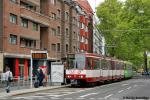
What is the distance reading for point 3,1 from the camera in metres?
51.2

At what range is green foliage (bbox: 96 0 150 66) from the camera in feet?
282

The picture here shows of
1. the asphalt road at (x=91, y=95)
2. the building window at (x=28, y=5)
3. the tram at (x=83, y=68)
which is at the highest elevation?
the building window at (x=28, y=5)

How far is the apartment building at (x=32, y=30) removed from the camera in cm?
5228

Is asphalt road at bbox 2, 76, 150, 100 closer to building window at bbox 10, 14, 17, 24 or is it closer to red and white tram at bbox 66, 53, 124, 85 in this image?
red and white tram at bbox 66, 53, 124, 85

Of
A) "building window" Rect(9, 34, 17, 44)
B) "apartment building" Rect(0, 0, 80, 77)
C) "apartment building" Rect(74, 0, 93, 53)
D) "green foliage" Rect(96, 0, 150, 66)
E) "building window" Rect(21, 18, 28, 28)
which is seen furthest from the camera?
"apartment building" Rect(74, 0, 93, 53)

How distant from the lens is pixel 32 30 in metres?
60.7

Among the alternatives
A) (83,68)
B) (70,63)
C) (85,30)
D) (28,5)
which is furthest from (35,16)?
(85,30)

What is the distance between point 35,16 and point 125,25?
27776 millimetres

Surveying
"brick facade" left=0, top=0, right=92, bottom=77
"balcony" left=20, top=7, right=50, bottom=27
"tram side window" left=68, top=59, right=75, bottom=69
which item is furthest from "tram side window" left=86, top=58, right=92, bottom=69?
"balcony" left=20, top=7, right=50, bottom=27

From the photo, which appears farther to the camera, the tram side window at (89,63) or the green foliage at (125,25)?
the green foliage at (125,25)

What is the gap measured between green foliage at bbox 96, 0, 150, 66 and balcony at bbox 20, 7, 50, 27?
2003 centimetres

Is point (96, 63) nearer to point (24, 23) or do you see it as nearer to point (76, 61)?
point (76, 61)

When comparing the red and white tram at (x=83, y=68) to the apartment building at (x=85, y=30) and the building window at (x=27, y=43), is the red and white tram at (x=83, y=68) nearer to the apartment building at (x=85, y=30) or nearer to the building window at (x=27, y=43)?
the building window at (x=27, y=43)

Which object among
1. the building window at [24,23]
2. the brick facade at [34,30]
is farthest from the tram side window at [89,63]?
the building window at [24,23]
